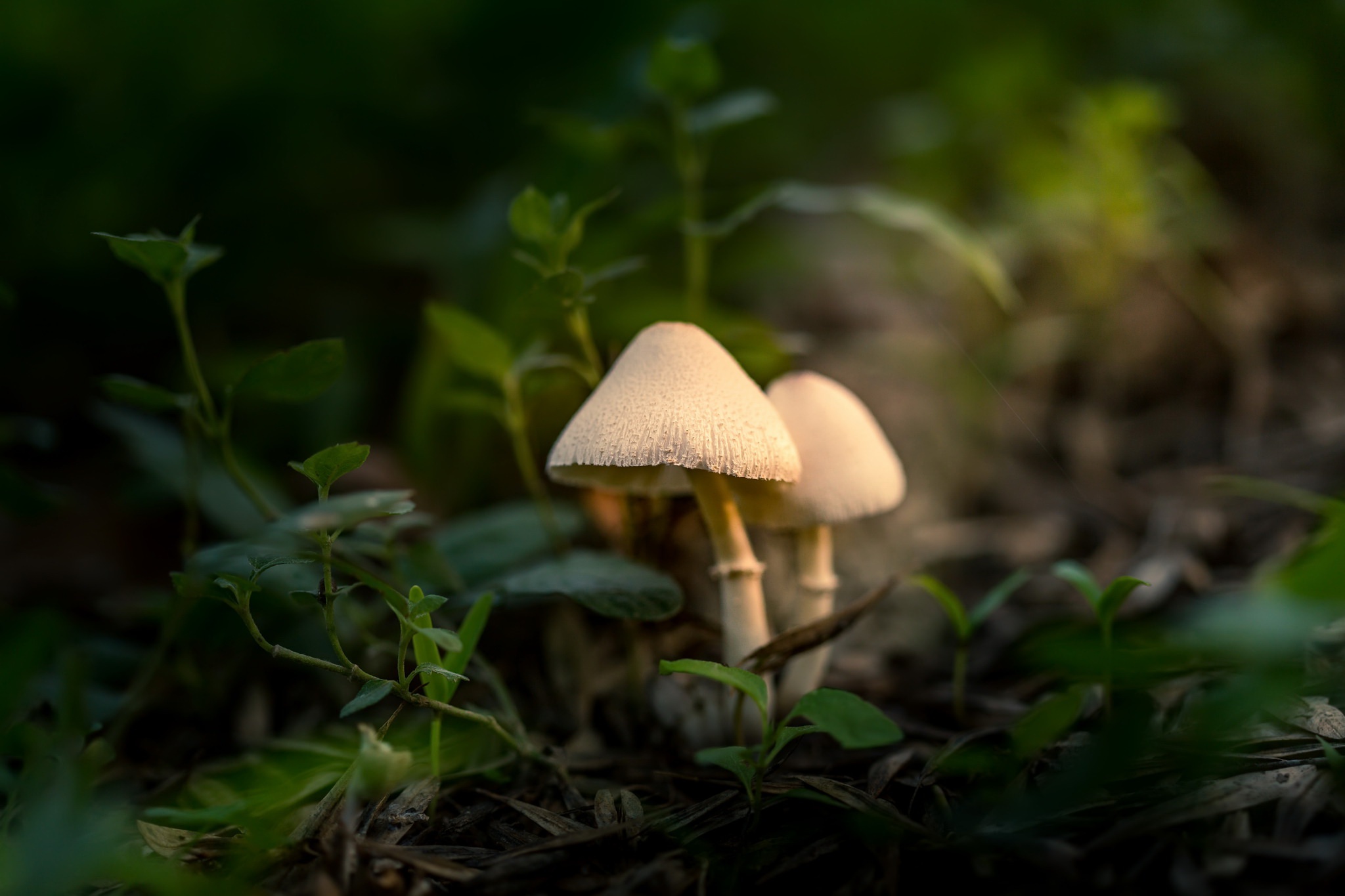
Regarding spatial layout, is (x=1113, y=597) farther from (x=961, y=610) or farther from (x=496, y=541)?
(x=496, y=541)

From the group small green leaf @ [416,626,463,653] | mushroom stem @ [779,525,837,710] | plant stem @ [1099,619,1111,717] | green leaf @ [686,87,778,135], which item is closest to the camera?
small green leaf @ [416,626,463,653]

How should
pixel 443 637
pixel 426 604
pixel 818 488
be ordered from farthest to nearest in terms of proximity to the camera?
1. pixel 818 488
2. pixel 426 604
3. pixel 443 637

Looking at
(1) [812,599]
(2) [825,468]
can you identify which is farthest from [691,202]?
(1) [812,599]

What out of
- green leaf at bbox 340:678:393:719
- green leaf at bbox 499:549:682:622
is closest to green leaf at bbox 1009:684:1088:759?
green leaf at bbox 499:549:682:622

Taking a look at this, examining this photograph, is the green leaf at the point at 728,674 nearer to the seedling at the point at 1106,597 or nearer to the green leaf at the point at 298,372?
the seedling at the point at 1106,597

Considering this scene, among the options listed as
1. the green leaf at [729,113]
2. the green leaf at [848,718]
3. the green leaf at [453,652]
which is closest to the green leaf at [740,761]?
the green leaf at [848,718]

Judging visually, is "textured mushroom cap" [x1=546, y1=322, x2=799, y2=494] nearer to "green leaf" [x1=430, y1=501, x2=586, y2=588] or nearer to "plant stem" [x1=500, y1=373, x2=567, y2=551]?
"plant stem" [x1=500, y1=373, x2=567, y2=551]

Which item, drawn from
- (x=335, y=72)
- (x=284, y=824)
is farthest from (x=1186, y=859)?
(x=335, y=72)
